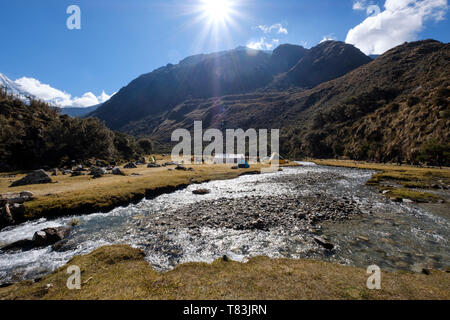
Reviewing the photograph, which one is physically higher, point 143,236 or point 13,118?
point 13,118

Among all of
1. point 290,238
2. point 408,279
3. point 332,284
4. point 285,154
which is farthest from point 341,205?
point 285,154

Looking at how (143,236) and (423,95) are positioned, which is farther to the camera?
(423,95)

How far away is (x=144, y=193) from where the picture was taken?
29.2 m

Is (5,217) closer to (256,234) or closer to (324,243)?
(256,234)

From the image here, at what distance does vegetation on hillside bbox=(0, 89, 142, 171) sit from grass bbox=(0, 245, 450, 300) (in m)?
61.0

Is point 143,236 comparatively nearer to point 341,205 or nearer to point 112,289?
point 112,289

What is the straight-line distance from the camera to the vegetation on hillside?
50.6 metres

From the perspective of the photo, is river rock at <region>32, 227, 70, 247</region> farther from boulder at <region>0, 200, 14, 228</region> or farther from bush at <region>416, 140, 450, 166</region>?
bush at <region>416, 140, 450, 166</region>

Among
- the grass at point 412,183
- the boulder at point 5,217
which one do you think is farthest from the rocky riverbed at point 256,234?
the grass at point 412,183

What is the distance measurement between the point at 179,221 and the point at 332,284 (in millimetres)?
→ 13715

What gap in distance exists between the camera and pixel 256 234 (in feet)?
49.7

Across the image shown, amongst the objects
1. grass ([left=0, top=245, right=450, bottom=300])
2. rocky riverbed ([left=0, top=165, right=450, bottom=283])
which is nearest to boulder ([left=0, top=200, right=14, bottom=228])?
rocky riverbed ([left=0, top=165, right=450, bottom=283])

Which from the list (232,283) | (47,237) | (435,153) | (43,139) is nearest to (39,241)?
(47,237)

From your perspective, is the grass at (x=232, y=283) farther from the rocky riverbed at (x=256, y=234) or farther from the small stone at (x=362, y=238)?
the small stone at (x=362, y=238)
